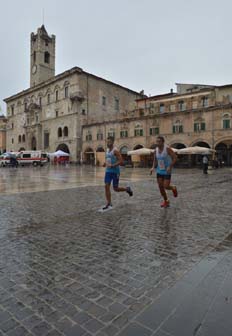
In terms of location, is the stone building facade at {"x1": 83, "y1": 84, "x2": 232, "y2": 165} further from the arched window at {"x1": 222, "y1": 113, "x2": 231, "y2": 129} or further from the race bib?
the race bib

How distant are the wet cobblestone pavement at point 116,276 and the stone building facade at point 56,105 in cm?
4184

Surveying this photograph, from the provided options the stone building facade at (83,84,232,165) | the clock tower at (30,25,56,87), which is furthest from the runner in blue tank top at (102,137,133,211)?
the clock tower at (30,25,56,87)

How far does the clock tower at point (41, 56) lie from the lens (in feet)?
194

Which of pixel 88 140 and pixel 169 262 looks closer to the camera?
pixel 169 262

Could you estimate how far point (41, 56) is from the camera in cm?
5953

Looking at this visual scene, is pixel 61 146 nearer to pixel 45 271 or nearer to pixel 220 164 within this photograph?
pixel 220 164

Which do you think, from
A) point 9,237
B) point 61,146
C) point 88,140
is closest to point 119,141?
point 88,140

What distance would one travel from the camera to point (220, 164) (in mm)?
32156

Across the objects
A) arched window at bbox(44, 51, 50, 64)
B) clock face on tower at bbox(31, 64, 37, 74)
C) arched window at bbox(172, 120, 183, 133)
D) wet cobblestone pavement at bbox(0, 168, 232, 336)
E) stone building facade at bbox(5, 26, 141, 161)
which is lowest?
wet cobblestone pavement at bbox(0, 168, 232, 336)

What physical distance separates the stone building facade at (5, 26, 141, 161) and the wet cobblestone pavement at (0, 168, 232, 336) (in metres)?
41.8

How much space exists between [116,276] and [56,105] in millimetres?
52039

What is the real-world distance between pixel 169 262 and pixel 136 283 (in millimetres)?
716

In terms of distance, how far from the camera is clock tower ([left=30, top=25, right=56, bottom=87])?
5909 centimetres

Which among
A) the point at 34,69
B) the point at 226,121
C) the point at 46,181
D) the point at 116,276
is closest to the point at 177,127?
the point at 226,121
